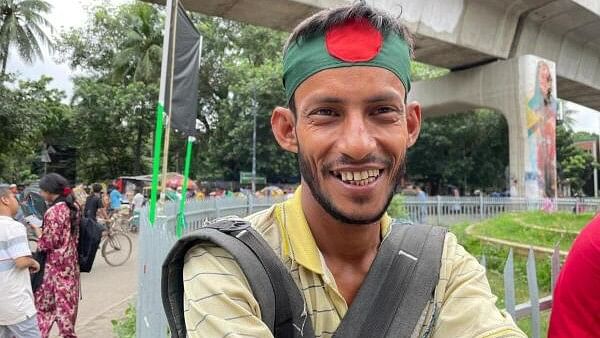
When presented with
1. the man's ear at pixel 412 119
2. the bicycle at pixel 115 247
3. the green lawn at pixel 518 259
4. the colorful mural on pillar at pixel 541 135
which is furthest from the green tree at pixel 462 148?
the man's ear at pixel 412 119

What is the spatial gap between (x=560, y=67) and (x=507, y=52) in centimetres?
292

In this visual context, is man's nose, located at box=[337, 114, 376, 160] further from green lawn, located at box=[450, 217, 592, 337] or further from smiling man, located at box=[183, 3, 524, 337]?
green lawn, located at box=[450, 217, 592, 337]

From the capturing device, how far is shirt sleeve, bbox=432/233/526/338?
1134 mm

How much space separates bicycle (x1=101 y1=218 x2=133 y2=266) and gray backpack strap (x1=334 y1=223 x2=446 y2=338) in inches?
369

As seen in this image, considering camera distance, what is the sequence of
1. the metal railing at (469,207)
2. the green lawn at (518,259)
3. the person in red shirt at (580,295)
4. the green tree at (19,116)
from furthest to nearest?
the green tree at (19,116), the metal railing at (469,207), the green lawn at (518,259), the person in red shirt at (580,295)

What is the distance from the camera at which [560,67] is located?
1758 centimetres

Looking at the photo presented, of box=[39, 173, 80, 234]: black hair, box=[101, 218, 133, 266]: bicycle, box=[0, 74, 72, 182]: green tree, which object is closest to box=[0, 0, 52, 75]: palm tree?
box=[0, 74, 72, 182]: green tree

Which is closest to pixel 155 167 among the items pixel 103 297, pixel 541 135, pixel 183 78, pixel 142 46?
pixel 183 78

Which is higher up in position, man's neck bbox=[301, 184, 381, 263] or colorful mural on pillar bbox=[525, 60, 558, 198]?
colorful mural on pillar bbox=[525, 60, 558, 198]

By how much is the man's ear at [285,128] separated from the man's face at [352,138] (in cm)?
9

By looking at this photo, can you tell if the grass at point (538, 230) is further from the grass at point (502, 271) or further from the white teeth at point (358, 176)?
the white teeth at point (358, 176)

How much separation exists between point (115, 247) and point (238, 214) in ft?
10.2

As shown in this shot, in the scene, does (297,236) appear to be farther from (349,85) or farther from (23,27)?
(23,27)

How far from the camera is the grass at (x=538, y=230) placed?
7135 millimetres
